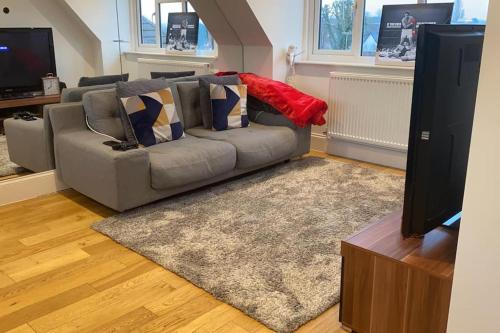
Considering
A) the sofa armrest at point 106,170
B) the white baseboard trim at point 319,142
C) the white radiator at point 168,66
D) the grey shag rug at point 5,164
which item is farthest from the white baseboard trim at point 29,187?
the white baseboard trim at point 319,142

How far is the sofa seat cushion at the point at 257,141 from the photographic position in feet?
12.2

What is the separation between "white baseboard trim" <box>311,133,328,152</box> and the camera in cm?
477

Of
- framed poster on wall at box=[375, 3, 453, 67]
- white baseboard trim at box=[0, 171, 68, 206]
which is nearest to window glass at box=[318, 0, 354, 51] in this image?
framed poster on wall at box=[375, 3, 453, 67]

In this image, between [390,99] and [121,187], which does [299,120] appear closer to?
[390,99]

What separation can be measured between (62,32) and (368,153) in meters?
2.78

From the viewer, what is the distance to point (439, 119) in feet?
5.01

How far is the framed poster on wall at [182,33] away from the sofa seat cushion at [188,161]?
0.97 metres

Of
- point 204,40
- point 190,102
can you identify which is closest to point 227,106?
point 190,102

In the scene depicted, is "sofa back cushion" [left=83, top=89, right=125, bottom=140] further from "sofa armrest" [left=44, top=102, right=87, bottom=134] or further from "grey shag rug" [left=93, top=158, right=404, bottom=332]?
"grey shag rug" [left=93, top=158, right=404, bottom=332]

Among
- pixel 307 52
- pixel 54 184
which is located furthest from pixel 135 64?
pixel 307 52

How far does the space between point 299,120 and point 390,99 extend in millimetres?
797

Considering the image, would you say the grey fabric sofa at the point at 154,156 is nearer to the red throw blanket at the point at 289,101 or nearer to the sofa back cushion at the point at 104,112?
the sofa back cushion at the point at 104,112

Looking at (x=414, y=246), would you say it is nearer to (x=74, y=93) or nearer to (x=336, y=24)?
(x=74, y=93)

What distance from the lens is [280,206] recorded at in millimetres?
3287
